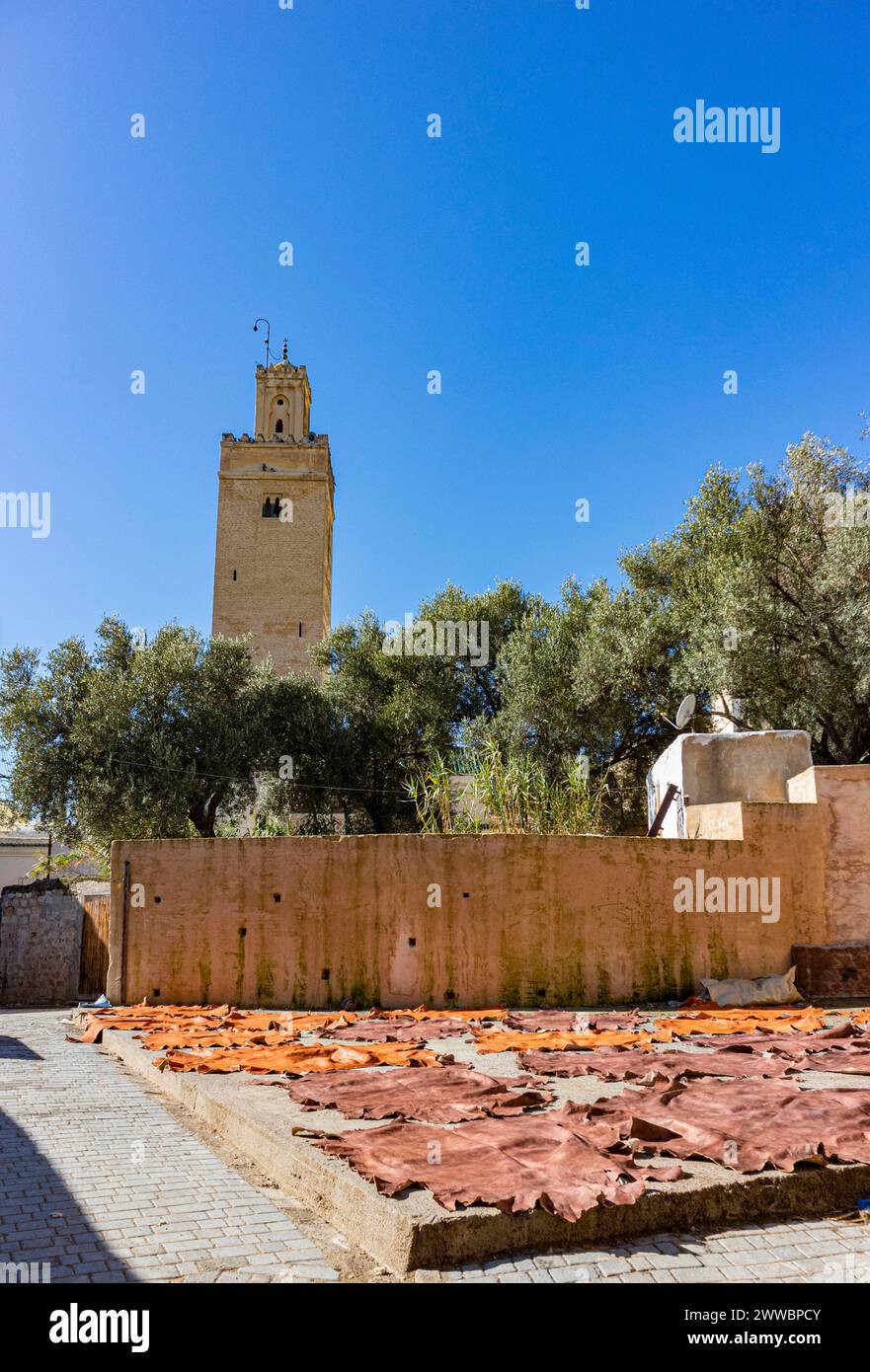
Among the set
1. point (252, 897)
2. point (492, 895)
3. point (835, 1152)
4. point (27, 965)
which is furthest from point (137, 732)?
point (835, 1152)

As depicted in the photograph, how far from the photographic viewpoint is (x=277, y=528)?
151ft

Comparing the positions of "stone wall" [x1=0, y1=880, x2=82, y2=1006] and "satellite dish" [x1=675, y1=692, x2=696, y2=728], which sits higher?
"satellite dish" [x1=675, y1=692, x2=696, y2=728]

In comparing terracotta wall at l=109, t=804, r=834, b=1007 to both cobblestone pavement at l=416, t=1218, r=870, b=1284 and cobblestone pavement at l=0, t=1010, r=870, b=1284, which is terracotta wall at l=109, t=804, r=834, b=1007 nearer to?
cobblestone pavement at l=0, t=1010, r=870, b=1284

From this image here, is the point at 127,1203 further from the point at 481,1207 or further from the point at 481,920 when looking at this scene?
the point at 481,920

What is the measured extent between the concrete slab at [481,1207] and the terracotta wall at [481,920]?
215 inches

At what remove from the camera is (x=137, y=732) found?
78.2ft

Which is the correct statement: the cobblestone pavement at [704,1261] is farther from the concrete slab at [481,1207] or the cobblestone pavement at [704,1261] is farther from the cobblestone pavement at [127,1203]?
the cobblestone pavement at [127,1203]

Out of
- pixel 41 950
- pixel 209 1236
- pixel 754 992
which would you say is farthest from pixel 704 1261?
pixel 41 950

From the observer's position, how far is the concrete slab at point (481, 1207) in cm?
338

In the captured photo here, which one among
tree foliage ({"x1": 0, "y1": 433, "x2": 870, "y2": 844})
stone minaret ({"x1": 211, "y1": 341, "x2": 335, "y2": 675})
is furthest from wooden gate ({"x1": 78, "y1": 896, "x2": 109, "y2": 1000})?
stone minaret ({"x1": 211, "y1": 341, "x2": 335, "y2": 675})

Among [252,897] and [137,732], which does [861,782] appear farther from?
[137,732]

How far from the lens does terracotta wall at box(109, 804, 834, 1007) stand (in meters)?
10.6

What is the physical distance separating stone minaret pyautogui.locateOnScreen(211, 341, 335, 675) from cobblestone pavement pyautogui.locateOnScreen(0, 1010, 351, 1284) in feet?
122
